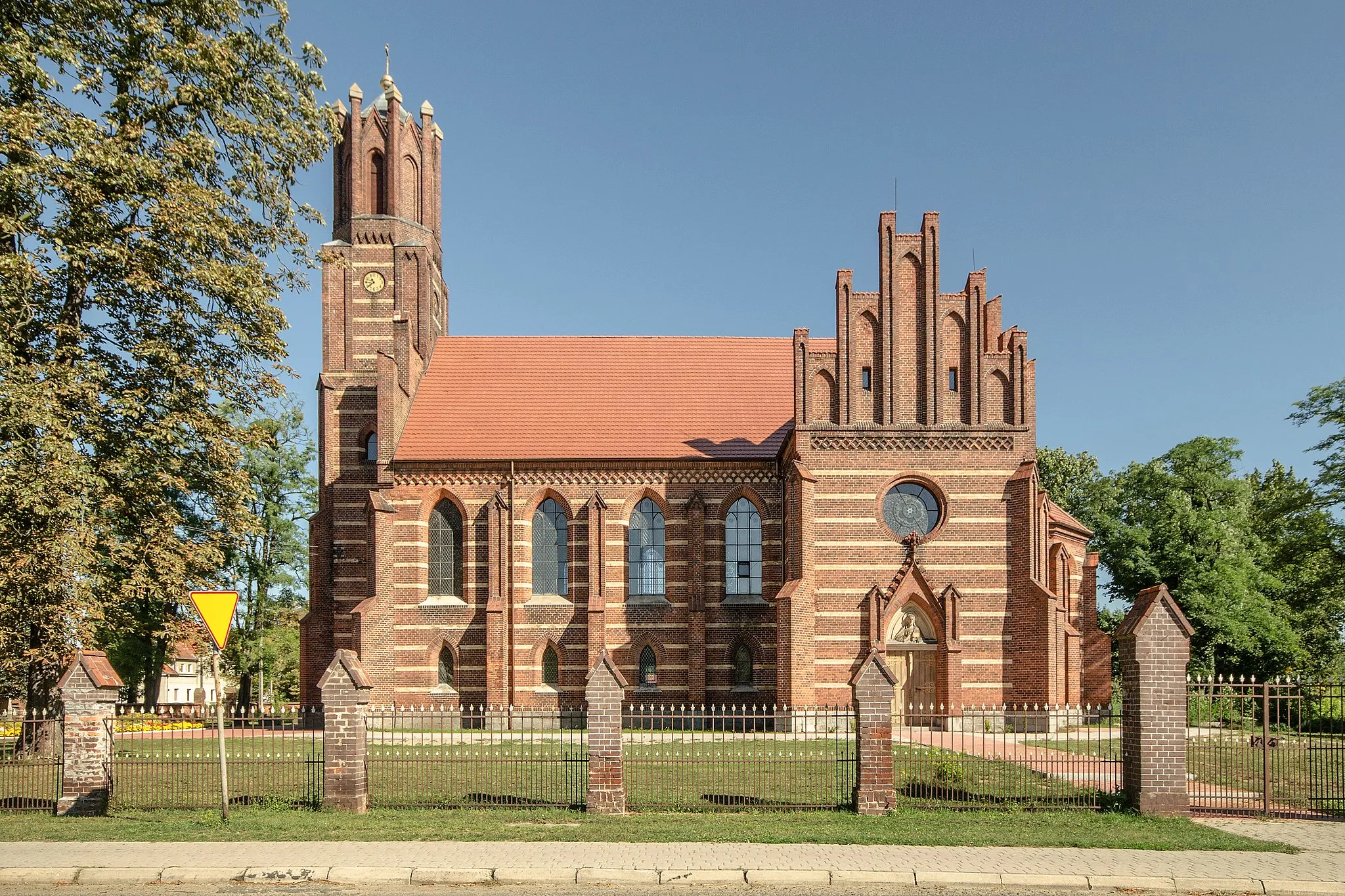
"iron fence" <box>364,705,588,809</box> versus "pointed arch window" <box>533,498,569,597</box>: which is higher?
"pointed arch window" <box>533,498,569,597</box>

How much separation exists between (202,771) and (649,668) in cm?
1598

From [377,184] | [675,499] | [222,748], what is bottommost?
[222,748]

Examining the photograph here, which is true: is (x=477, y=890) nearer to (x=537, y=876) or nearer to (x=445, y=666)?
(x=537, y=876)

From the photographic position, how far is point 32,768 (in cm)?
1742

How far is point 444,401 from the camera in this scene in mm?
33625

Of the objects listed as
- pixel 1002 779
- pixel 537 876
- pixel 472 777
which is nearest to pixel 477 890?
pixel 537 876

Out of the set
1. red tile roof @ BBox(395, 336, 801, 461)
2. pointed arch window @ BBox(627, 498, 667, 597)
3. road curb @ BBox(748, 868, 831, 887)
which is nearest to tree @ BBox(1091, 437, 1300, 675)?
red tile roof @ BBox(395, 336, 801, 461)

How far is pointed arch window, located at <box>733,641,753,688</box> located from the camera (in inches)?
1216

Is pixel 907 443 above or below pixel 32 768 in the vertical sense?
above

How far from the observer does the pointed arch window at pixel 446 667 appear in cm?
3119

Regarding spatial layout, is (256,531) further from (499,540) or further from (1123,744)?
(1123,744)

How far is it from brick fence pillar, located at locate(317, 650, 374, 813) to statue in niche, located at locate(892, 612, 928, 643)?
1686cm

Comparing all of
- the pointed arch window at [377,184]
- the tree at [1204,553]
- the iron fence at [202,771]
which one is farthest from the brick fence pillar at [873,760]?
the tree at [1204,553]

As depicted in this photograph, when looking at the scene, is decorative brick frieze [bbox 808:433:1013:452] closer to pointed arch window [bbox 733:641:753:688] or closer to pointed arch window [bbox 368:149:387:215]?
pointed arch window [bbox 733:641:753:688]
